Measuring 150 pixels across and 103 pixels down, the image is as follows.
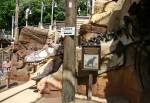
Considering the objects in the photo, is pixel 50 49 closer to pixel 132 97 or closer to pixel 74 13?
pixel 132 97

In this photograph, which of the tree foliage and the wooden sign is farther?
the tree foliage

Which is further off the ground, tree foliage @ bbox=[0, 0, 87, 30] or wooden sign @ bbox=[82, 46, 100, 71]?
tree foliage @ bbox=[0, 0, 87, 30]

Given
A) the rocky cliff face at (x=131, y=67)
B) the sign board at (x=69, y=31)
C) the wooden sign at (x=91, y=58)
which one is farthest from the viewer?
the wooden sign at (x=91, y=58)

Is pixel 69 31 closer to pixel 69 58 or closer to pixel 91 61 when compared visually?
pixel 69 58

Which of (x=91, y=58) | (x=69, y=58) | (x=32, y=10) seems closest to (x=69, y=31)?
(x=69, y=58)

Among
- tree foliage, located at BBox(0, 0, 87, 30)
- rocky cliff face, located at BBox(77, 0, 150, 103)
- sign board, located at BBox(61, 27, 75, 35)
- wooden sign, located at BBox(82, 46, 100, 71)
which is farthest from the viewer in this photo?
tree foliage, located at BBox(0, 0, 87, 30)

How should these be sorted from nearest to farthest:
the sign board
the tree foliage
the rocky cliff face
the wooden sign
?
the sign board, the rocky cliff face, the wooden sign, the tree foliage

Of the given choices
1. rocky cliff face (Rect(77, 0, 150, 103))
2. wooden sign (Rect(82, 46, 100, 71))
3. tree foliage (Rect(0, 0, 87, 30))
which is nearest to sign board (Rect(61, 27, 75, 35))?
rocky cliff face (Rect(77, 0, 150, 103))

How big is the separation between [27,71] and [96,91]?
10.2m

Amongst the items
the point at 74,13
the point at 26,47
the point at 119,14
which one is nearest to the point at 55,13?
the point at 26,47

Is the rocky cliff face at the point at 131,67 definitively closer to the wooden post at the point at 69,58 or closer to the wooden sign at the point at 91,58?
the wooden sign at the point at 91,58

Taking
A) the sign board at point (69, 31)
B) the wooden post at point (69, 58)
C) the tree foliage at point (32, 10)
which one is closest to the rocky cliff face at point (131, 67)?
the wooden post at point (69, 58)

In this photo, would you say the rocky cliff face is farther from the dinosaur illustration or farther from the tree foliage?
the tree foliage

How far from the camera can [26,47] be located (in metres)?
28.4
